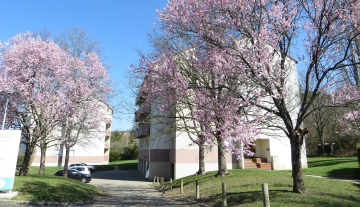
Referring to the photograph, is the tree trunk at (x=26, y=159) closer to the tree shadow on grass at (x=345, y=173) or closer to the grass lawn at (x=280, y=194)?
the grass lawn at (x=280, y=194)

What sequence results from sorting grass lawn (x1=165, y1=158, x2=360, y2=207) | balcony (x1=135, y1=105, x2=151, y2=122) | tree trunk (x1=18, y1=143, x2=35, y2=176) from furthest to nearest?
1. balcony (x1=135, y1=105, x2=151, y2=122)
2. tree trunk (x1=18, y1=143, x2=35, y2=176)
3. grass lawn (x1=165, y1=158, x2=360, y2=207)

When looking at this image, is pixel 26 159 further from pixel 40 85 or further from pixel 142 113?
pixel 142 113

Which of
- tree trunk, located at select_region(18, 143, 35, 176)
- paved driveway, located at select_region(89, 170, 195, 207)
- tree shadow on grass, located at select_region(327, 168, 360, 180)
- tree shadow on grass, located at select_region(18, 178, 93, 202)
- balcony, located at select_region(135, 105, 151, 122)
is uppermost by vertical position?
balcony, located at select_region(135, 105, 151, 122)

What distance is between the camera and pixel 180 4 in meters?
10.8

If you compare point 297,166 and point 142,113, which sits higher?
point 142,113

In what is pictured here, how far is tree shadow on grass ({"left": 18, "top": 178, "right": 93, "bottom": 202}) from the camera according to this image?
1241 cm

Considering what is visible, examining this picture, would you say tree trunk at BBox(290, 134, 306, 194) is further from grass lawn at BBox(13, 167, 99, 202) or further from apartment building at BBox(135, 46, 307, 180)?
apartment building at BBox(135, 46, 307, 180)

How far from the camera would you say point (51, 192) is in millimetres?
13359

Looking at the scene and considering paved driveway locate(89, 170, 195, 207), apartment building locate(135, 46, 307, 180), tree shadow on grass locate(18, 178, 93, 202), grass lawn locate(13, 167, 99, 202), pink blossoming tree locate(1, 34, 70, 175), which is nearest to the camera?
grass lawn locate(13, 167, 99, 202)

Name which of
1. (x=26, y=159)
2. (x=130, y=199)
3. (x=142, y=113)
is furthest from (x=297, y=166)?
(x=26, y=159)

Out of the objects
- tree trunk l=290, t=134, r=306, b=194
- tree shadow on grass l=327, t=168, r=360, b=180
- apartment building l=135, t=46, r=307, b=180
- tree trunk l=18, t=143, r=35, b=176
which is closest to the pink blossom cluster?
tree trunk l=18, t=143, r=35, b=176

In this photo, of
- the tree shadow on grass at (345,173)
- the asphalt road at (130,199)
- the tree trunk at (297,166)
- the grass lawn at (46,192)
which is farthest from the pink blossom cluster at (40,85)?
the tree shadow on grass at (345,173)

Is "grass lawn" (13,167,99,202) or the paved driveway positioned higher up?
"grass lawn" (13,167,99,202)

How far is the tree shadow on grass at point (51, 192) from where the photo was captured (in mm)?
12406
